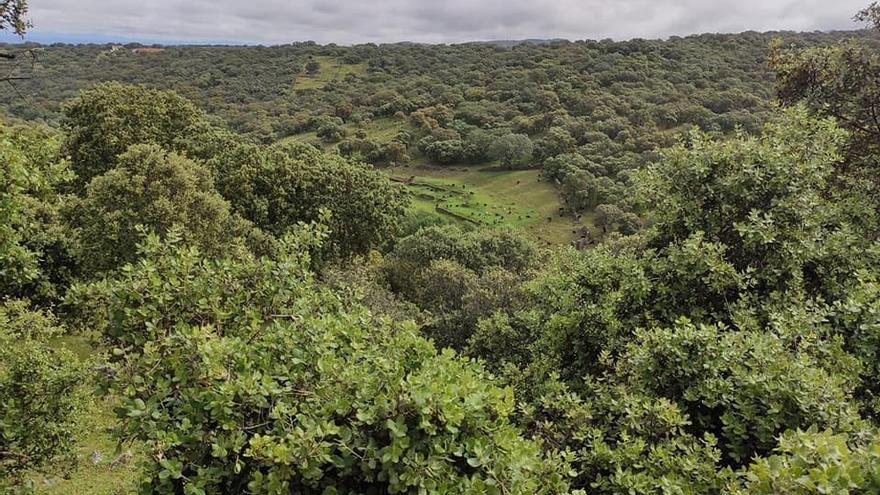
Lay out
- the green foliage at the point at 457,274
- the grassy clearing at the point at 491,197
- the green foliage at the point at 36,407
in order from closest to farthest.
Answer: the green foliage at the point at 36,407 → the green foliage at the point at 457,274 → the grassy clearing at the point at 491,197

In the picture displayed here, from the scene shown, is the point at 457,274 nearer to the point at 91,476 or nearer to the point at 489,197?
the point at 91,476

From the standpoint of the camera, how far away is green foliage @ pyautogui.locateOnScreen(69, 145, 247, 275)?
17.0m

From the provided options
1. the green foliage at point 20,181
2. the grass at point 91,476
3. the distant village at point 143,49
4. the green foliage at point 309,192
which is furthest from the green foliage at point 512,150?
the distant village at point 143,49

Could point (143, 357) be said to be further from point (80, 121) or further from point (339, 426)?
point (80, 121)

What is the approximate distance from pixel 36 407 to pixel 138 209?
393 inches

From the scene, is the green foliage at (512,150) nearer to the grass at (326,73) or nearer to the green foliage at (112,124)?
the green foliage at (112,124)

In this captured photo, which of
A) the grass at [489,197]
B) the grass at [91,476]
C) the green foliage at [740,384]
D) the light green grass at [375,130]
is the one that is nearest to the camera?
the green foliage at [740,384]

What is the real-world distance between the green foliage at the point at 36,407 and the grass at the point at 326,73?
138951mm

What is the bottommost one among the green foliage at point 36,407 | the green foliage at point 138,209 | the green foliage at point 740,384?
the green foliage at point 36,407

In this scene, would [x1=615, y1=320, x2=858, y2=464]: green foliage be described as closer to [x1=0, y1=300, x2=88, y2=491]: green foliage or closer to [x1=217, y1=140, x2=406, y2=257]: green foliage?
[x1=0, y1=300, x2=88, y2=491]: green foliage

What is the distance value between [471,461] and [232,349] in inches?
83.1

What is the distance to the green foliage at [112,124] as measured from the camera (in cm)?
2458

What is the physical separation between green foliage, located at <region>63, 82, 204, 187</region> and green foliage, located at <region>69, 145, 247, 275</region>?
6.56m

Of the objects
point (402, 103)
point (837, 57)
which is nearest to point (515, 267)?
point (837, 57)
